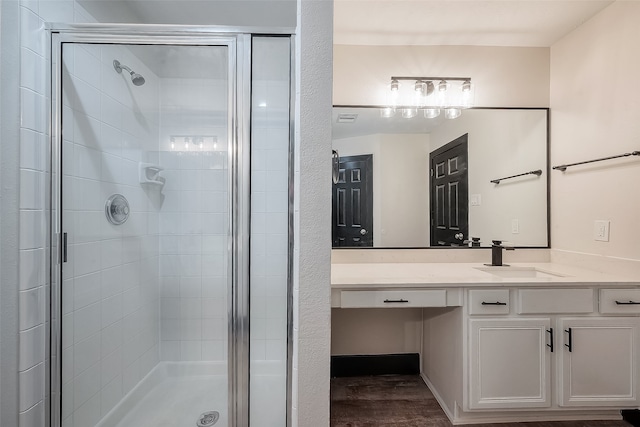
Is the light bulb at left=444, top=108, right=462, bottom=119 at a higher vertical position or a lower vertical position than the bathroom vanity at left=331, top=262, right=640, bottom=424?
higher

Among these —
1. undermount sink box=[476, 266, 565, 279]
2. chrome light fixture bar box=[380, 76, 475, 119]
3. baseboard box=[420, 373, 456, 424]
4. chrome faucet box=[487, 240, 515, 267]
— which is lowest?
baseboard box=[420, 373, 456, 424]

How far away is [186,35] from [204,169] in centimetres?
67

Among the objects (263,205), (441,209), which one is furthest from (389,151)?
(263,205)

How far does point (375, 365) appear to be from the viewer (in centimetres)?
214

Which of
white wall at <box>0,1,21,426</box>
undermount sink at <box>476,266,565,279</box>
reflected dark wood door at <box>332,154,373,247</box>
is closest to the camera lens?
white wall at <box>0,1,21,426</box>

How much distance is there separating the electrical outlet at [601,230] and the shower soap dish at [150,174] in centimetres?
270

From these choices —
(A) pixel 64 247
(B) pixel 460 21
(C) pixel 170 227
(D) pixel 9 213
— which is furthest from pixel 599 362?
(D) pixel 9 213

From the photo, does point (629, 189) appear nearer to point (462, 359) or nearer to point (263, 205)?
point (462, 359)

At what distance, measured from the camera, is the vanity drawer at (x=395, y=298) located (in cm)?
157

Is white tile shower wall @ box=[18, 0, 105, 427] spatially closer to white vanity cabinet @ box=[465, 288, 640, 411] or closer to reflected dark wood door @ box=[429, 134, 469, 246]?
white vanity cabinet @ box=[465, 288, 640, 411]

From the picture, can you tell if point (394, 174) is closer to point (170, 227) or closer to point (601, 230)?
point (601, 230)

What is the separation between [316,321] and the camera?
1.06 meters

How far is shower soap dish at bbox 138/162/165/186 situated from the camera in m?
1.66

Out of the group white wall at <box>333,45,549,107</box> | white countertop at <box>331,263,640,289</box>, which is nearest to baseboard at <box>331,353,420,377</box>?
white countertop at <box>331,263,640,289</box>
